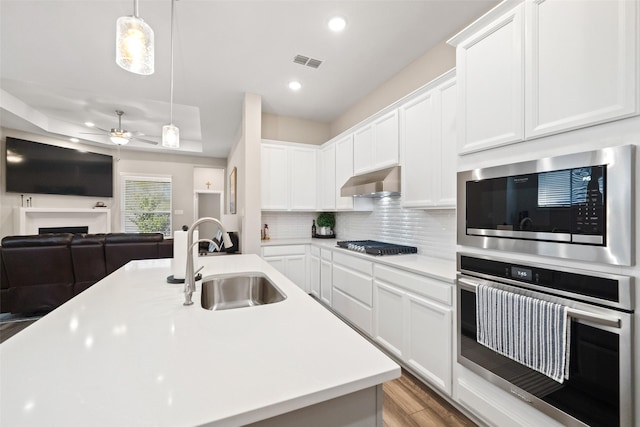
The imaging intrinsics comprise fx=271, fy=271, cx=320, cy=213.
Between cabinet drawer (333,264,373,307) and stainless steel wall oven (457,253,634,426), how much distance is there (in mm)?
1218

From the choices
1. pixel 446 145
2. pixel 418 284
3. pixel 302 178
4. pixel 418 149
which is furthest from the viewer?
pixel 302 178

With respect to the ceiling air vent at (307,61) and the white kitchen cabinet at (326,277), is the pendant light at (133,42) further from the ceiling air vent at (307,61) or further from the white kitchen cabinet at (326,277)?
the white kitchen cabinet at (326,277)

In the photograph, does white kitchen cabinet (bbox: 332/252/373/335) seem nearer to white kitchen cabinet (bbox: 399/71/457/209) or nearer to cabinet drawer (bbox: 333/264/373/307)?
cabinet drawer (bbox: 333/264/373/307)

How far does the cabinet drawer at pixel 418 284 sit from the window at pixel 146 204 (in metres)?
6.77

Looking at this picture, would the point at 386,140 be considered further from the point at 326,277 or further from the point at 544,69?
the point at 326,277

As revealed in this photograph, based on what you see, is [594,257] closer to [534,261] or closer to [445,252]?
[534,261]

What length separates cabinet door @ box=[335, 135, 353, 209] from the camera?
11.4 feet

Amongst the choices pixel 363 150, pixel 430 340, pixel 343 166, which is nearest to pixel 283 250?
pixel 343 166

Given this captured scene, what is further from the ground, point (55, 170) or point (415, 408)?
point (55, 170)

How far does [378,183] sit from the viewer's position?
2.60 metres

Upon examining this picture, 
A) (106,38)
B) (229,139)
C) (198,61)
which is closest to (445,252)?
(198,61)

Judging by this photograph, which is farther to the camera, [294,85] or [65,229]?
[65,229]

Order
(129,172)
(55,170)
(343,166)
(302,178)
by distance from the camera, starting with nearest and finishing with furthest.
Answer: (343,166), (302,178), (55,170), (129,172)

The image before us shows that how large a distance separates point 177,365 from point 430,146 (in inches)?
87.8
